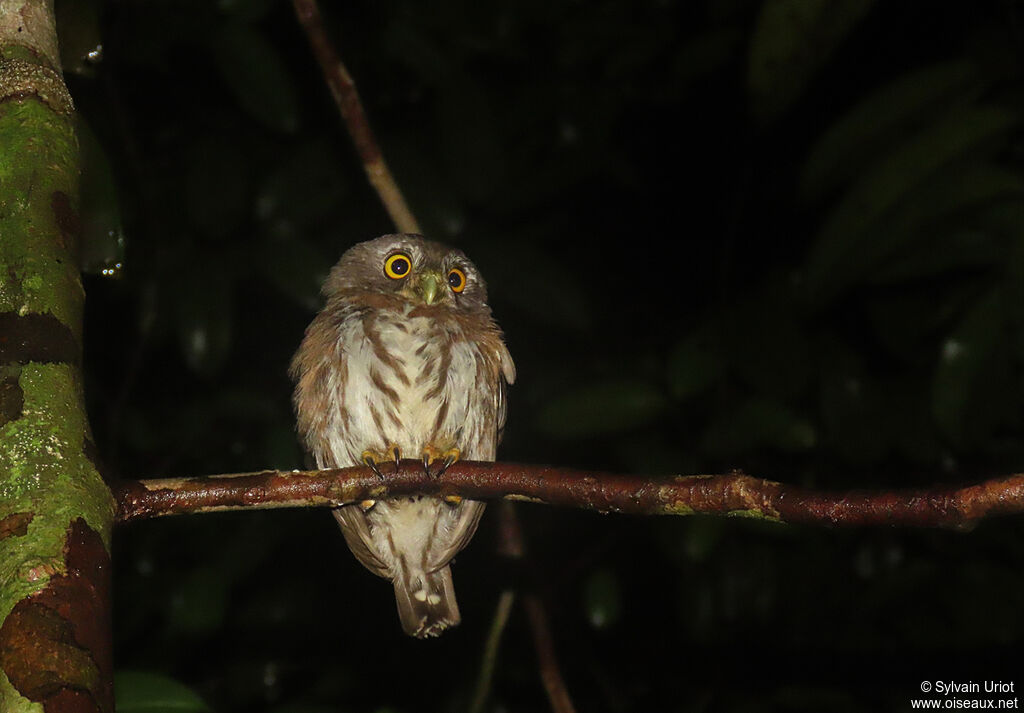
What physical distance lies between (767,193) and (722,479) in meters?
3.92

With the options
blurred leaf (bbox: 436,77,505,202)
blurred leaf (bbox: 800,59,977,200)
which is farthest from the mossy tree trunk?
blurred leaf (bbox: 436,77,505,202)

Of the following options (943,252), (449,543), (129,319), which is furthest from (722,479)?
(129,319)

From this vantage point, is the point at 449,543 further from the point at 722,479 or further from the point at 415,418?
the point at 722,479

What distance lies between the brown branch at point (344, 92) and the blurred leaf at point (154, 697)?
175 centimetres

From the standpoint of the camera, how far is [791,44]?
2.23 m

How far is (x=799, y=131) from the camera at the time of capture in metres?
5.05

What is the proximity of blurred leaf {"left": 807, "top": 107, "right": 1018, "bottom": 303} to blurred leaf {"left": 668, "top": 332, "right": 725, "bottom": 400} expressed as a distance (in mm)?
844

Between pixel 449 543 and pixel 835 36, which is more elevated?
pixel 835 36

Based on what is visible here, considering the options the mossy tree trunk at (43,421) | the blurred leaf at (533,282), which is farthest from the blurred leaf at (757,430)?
the mossy tree trunk at (43,421)

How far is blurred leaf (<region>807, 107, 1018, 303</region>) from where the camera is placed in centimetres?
245

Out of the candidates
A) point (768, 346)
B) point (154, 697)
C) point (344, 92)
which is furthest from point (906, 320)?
point (154, 697)

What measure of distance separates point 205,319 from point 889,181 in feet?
8.65

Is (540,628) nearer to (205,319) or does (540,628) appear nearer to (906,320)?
(205,319)

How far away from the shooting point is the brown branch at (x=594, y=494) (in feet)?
4.56
